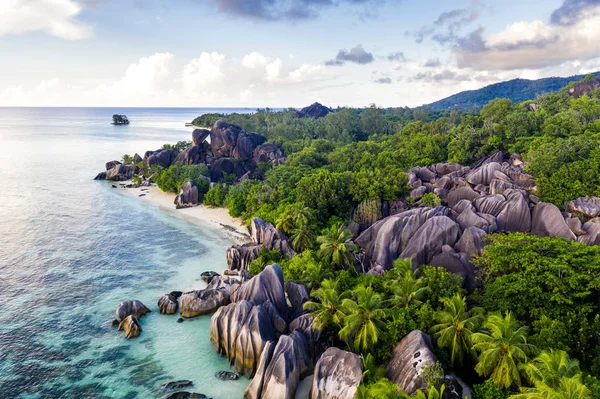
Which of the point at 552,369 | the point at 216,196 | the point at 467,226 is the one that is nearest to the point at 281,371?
the point at 552,369

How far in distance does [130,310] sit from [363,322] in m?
18.8

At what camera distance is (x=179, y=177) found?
6488 centimetres

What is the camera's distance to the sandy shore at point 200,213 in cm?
4691

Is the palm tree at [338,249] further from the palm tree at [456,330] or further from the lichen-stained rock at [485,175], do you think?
the lichen-stained rock at [485,175]

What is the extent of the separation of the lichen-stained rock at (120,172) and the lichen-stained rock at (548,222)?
74275 millimetres

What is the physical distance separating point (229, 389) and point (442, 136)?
51.1m

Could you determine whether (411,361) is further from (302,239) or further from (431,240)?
(302,239)

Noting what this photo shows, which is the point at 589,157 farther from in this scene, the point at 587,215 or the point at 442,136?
the point at 442,136

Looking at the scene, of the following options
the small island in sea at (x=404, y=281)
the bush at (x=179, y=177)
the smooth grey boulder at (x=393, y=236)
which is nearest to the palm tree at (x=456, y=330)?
A: the small island in sea at (x=404, y=281)

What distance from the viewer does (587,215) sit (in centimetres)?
3130

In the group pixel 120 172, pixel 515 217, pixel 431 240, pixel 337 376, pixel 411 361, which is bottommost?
pixel 337 376

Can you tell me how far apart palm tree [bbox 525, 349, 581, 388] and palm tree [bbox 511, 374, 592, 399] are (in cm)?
51

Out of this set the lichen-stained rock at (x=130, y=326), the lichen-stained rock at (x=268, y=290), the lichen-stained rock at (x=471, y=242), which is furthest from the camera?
the lichen-stained rock at (x=471, y=242)

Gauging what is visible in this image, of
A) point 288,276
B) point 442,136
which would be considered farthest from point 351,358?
point 442,136
